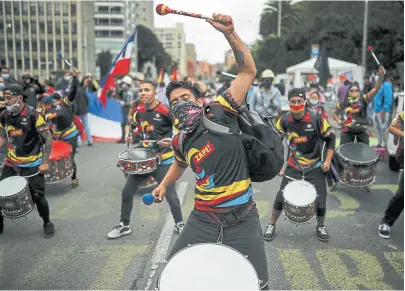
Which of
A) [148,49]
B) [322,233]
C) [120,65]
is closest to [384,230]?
[322,233]

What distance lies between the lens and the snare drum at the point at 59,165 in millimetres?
6727

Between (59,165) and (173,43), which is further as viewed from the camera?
(173,43)

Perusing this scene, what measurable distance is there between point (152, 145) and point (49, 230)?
5.31 ft

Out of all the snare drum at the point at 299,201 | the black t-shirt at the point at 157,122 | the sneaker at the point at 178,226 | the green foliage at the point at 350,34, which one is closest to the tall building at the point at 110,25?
the green foliage at the point at 350,34

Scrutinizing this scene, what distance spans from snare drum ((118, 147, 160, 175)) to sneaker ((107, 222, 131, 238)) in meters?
0.68

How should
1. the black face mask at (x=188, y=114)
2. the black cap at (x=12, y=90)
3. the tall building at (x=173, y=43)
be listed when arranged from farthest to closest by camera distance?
the tall building at (x=173, y=43) < the black cap at (x=12, y=90) < the black face mask at (x=188, y=114)

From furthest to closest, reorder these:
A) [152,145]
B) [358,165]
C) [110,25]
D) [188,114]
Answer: [110,25]
[358,165]
[152,145]
[188,114]

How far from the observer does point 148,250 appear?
4.82 meters

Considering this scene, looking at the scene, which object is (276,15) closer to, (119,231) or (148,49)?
(148,49)

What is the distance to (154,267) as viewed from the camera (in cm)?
436

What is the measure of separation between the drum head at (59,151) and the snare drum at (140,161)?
185 cm

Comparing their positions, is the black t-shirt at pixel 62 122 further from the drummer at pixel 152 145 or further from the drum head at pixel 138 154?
the drum head at pixel 138 154

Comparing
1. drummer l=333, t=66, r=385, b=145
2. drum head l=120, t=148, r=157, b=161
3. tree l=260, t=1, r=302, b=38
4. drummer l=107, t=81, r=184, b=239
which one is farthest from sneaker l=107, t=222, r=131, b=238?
tree l=260, t=1, r=302, b=38

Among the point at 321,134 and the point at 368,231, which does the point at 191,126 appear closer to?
the point at 321,134
